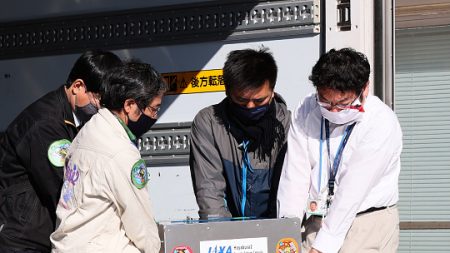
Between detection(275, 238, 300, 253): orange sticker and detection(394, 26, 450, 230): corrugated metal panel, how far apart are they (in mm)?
1662

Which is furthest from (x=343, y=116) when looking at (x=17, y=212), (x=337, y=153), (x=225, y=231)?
(x=17, y=212)

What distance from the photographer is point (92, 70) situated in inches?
185

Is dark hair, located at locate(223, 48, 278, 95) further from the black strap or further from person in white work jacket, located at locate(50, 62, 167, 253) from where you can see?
person in white work jacket, located at locate(50, 62, 167, 253)

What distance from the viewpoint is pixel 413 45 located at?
5715 millimetres

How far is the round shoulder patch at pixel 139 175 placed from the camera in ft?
13.4

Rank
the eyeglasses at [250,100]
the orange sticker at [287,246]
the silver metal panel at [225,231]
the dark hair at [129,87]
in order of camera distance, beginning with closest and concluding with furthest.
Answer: the silver metal panel at [225,231], the orange sticker at [287,246], the dark hair at [129,87], the eyeglasses at [250,100]

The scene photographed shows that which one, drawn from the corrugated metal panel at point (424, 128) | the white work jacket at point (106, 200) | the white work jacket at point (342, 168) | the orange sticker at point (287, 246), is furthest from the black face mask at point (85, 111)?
the corrugated metal panel at point (424, 128)

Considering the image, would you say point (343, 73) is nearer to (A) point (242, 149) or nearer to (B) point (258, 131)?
(B) point (258, 131)

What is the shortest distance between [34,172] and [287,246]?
48.1 inches

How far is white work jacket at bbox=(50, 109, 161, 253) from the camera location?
4.06 meters

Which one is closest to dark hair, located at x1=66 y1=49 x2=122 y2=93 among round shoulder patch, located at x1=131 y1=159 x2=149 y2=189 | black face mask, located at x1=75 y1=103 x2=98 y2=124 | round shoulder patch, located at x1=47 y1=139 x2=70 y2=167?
black face mask, located at x1=75 y1=103 x2=98 y2=124

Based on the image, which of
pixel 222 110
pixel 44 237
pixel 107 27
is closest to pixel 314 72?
pixel 222 110

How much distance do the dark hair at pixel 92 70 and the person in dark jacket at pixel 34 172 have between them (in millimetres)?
147

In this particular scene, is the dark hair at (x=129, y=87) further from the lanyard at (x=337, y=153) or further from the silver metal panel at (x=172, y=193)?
the silver metal panel at (x=172, y=193)
